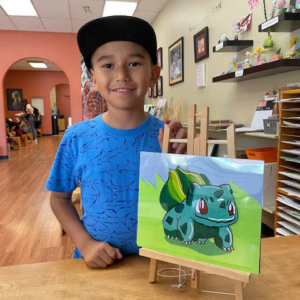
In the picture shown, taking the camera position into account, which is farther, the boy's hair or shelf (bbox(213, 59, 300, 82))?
shelf (bbox(213, 59, 300, 82))

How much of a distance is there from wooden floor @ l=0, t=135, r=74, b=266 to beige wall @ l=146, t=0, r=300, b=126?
209 centimetres

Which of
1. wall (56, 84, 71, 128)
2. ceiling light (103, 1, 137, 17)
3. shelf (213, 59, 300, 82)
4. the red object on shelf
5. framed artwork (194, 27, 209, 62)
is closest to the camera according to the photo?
shelf (213, 59, 300, 82)

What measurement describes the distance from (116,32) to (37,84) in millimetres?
14128

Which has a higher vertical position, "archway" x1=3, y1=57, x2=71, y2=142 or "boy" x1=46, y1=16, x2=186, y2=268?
"archway" x1=3, y1=57, x2=71, y2=142

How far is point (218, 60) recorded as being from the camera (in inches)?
129

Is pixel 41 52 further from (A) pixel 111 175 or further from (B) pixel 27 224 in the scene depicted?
(A) pixel 111 175

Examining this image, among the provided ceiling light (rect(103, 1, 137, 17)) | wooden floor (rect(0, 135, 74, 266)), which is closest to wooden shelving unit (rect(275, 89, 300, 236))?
wooden floor (rect(0, 135, 74, 266))

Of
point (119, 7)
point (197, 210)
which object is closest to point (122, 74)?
point (197, 210)

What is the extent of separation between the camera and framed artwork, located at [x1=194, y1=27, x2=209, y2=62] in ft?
11.5

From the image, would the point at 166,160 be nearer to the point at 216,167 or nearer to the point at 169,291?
the point at 216,167

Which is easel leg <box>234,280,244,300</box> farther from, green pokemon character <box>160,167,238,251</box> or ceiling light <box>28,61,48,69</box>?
ceiling light <box>28,61,48,69</box>

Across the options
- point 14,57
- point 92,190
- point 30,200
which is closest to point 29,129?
point 14,57

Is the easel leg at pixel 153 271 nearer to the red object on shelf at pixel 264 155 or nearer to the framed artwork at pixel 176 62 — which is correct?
the red object on shelf at pixel 264 155

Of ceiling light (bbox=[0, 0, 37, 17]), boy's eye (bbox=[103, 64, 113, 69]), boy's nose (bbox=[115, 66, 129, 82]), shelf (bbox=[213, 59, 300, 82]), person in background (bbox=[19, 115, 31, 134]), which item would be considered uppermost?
ceiling light (bbox=[0, 0, 37, 17])
